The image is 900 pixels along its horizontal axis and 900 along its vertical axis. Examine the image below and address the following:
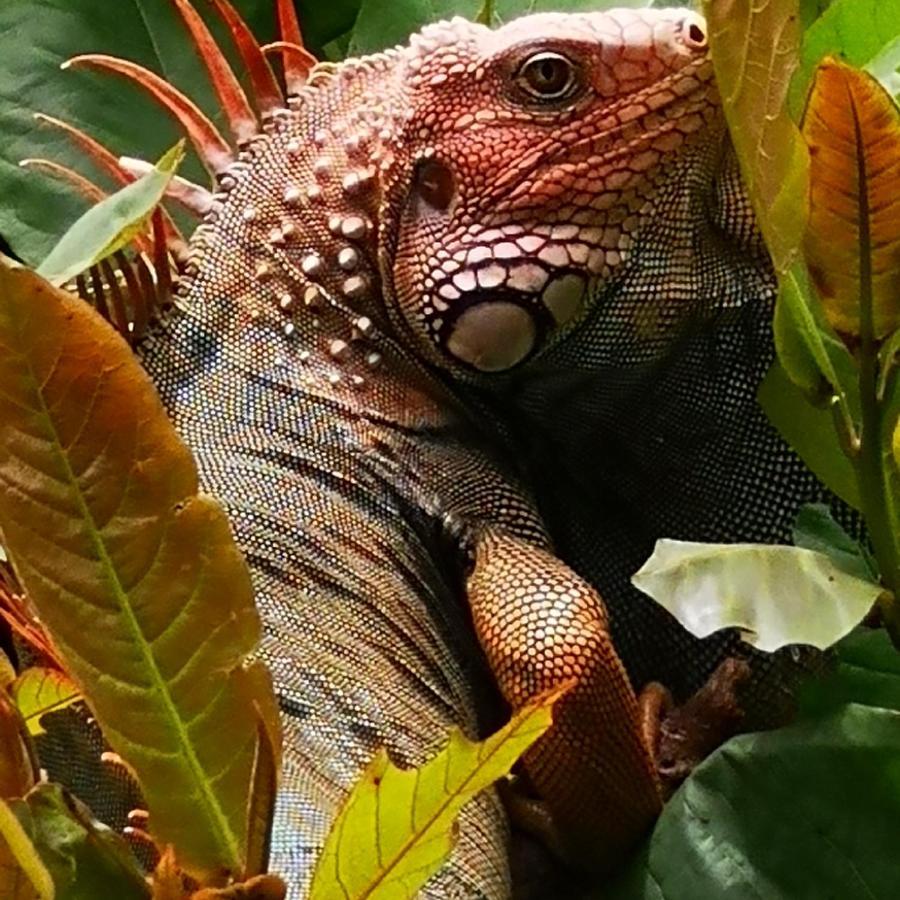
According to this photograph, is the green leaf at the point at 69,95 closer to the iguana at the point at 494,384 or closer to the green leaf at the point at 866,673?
the iguana at the point at 494,384

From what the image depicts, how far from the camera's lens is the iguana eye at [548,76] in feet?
4.86

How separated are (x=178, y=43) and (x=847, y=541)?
1201 mm

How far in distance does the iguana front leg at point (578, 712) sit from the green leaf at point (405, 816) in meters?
0.56

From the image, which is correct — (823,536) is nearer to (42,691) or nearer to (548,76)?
(548,76)

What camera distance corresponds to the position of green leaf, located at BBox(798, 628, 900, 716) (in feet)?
4.18

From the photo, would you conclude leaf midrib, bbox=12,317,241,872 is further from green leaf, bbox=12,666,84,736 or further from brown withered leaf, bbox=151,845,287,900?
green leaf, bbox=12,666,84,736

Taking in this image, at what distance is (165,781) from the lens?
81 centimetres

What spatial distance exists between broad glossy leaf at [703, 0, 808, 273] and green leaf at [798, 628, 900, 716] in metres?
0.42

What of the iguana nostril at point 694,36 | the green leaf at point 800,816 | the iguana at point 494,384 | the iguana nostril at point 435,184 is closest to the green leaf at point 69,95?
the iguana at point 494,384

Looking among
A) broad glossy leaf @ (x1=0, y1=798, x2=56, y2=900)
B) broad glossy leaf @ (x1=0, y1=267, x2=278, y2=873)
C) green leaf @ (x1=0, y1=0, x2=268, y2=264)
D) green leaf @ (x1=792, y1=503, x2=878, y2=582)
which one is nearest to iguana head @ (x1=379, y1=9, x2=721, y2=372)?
green leaf @ (x1=792, y1=503, x2=878, y2=582)

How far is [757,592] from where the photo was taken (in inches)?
40.1

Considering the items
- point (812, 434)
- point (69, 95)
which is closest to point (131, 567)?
point (812, 434)

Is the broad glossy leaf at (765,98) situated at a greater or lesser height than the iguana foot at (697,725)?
greater

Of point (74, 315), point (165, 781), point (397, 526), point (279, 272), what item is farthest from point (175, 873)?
point (279, 272)
